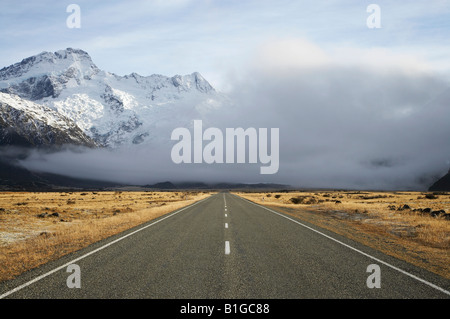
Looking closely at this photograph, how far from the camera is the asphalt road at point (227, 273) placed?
20.0 feet

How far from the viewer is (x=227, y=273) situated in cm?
742

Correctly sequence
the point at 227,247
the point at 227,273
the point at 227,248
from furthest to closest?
the point at 227,247
the point at 227,248
the point at 227,273

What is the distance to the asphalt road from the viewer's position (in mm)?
6092

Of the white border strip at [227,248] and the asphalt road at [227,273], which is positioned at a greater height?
the asphalt road at [227,273]

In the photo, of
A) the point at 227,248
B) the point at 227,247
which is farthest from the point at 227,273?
the point at 227,247

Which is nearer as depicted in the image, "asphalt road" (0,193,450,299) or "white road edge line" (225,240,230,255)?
A: "asphalt road" (0,193,450,299)

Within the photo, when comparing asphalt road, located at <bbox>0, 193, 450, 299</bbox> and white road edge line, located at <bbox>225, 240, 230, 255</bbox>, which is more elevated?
asphalt road, located at <bbox>0, 193, 450, 299</bbox>

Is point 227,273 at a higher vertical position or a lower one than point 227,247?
higher

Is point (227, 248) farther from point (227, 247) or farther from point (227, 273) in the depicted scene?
point (227, 273)

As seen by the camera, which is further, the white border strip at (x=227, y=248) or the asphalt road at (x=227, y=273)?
the white border strip at (x=227, y=248)

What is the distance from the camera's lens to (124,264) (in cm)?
828
